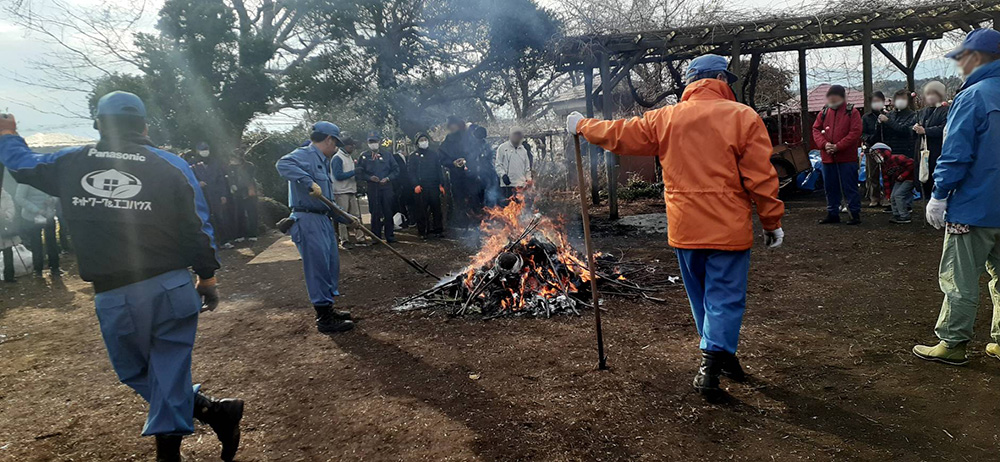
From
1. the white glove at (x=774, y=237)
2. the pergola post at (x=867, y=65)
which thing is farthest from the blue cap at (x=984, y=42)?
the pergola post at (x=867, y=65)

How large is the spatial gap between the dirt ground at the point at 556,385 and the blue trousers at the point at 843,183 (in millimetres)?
2188

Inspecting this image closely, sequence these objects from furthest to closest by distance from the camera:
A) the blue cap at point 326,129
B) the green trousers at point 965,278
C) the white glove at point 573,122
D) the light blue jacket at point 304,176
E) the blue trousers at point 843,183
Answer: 1. the blue trousers at point 843,183
2. the blue cap at point 326,129
3. the light blue jacket at point 304,176
4. the white glove at point 573,122
5. the green trousers at point 965,278

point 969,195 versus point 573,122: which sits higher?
point 573,122

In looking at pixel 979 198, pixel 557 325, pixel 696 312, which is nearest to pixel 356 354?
pixel 557 325

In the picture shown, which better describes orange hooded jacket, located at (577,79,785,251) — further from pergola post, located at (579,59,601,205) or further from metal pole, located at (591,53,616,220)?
pergola post, located at (579,59,601,205)

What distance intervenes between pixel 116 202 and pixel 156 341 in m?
0.72

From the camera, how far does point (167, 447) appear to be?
8.95 feet

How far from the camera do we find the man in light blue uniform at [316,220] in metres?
4.98

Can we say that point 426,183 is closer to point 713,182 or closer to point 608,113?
point 608,113

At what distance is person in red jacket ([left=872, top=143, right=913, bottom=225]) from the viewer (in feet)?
26.6

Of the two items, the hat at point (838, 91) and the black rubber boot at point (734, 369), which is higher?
the hat at point (838, 91)

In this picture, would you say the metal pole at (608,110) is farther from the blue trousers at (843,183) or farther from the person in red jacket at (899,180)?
the person in red jacket at (899,180)

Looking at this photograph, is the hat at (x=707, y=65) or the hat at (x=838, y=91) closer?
the hat at (x=707, y=65)

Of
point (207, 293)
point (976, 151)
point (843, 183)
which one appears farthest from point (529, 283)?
point (843, 183)
